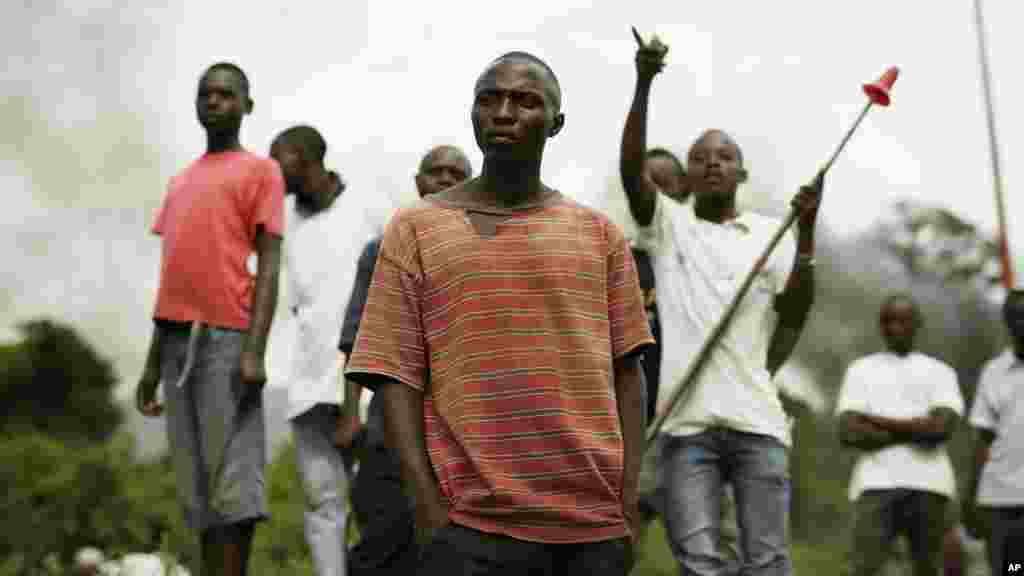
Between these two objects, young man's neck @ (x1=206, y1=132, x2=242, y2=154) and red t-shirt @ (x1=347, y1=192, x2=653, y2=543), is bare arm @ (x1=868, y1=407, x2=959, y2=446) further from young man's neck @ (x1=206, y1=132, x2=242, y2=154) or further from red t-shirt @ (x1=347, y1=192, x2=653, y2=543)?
red t-shirt @ (x1=347, y1=192, x2=653, y2=543)

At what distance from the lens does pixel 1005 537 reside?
7.89 metres

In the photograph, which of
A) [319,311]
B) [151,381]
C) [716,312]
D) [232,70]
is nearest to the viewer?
[716,312]

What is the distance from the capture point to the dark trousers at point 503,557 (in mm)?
3738

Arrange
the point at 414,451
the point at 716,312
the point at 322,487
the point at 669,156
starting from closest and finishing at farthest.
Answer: the point at 414,451 < the point at 716,312 < the point at 322,487 < the point at 669,156

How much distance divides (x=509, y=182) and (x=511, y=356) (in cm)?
42

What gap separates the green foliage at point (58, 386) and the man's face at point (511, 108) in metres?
11.9

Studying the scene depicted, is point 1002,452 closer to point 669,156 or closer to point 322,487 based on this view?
point 669,156

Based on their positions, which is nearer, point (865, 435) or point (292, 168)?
point (292, 168)

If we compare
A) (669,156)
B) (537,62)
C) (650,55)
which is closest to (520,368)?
(537,62)

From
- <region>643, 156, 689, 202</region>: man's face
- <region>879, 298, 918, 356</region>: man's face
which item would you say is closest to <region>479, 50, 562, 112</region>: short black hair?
<region>643, 156, 689, 202</region>: man's face

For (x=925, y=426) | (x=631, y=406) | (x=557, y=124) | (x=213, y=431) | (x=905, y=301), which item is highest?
(x=557, y=124)

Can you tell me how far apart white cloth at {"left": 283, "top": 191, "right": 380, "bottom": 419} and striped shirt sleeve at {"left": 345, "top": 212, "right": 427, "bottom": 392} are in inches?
122

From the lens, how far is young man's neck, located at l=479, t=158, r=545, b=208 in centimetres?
399

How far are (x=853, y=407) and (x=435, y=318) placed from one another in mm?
4853
